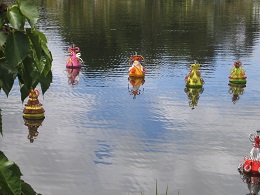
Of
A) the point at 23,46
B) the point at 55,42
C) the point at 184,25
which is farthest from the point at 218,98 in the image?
the point at 184,25

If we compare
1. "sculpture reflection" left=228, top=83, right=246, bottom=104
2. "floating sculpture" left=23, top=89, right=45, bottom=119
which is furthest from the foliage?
"sculpture reflection" left=228, top=83, right=246, bottom=104

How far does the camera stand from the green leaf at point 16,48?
6.48 ft

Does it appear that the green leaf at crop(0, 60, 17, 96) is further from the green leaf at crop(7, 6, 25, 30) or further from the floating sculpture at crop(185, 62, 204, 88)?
the floating sculpture at crop(185, 62, 204, 88)

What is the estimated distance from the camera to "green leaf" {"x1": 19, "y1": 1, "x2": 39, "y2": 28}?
2.04m

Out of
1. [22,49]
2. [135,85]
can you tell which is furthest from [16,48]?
[135,85]

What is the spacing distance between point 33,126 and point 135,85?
668 cm

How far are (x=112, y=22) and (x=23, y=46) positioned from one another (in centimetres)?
4706

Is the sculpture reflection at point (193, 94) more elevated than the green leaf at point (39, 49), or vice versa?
the green leaf at point (39, 49)

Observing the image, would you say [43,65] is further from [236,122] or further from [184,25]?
[184,25]

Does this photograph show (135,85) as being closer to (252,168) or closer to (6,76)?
(252,168)

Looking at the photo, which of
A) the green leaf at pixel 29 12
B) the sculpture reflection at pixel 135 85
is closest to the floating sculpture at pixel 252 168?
the sculpture reflection at pixel 135 85

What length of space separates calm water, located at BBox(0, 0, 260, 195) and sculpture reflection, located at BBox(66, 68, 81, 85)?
23 cm

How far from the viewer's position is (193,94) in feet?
69.6

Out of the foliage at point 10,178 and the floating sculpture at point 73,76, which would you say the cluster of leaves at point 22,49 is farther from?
the floating sculpture at point 73,76
